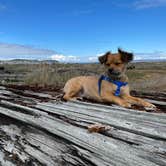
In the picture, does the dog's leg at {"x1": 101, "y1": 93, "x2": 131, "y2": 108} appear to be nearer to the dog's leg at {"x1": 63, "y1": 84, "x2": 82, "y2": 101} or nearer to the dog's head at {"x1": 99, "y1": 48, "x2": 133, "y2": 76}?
the dog's head at {"x1": 99, "y1": 48, "x2": 133, "y2": 76}

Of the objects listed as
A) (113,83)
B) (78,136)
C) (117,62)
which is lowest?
(78,136)

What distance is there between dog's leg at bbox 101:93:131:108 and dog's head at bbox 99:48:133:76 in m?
0.44

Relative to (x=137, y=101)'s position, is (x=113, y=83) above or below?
above

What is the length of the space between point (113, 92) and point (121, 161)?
303 centimetres

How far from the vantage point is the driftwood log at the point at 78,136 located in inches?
137

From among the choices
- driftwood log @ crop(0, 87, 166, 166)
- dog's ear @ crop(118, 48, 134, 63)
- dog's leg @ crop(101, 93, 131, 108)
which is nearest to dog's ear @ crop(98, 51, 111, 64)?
dog's ear @ crop(118, 48, 134, 63)

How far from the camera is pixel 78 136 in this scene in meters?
4.21

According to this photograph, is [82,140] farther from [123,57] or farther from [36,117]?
[123,57]

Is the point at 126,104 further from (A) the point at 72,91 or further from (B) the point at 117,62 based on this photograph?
(A) the point at 72,91

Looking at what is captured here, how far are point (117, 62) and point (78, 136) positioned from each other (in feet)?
8.06

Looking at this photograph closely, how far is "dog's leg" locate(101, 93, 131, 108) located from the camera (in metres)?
5.68

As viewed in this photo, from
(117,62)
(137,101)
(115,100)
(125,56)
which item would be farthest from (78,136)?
(125,56)

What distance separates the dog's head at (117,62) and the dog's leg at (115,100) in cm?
44

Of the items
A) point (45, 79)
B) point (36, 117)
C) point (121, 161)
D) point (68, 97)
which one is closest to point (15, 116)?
point (36, 117)
